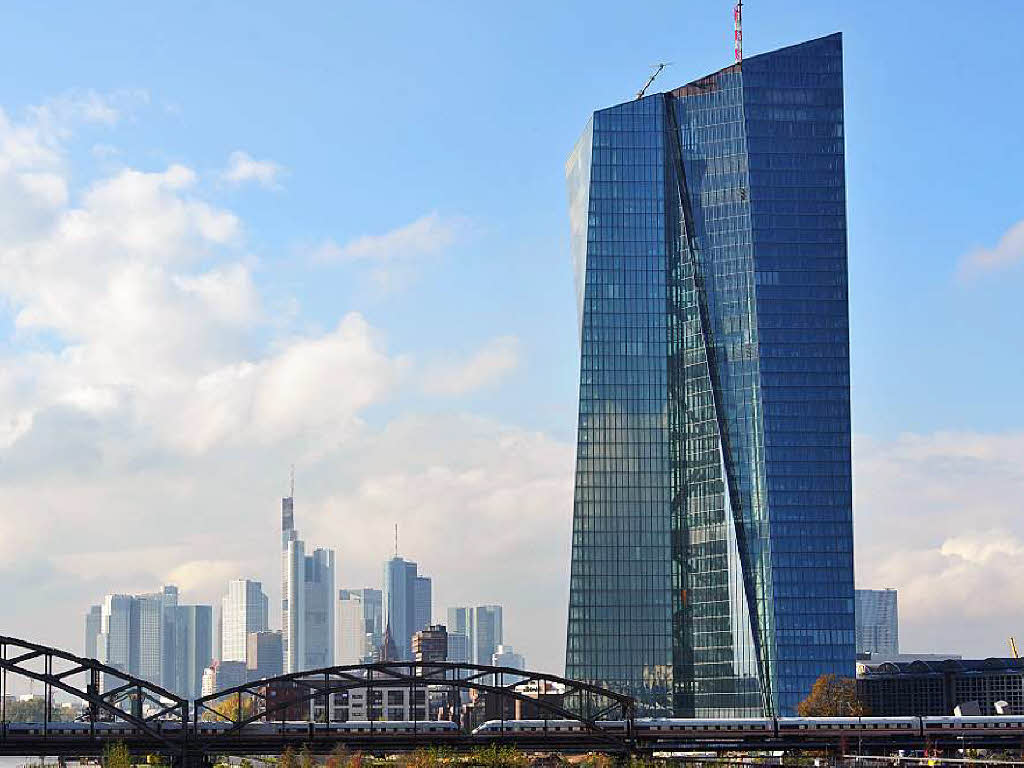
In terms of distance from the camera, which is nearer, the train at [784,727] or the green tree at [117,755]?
the green tree at [117,755]

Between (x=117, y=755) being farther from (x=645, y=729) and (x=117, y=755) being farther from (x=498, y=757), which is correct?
(x=645, y=729)

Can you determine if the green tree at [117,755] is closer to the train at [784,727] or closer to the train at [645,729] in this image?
the train at [645,729]

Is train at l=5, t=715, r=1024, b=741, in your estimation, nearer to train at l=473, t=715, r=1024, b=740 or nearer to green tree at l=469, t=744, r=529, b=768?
train at l=473, t=715, r=1024, b=740

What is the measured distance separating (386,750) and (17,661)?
1536 inches

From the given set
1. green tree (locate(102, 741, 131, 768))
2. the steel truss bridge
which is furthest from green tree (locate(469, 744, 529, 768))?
green tree (locate(102, 741, 131, 768))

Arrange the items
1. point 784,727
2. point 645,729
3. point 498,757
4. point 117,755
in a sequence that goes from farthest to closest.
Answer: point 784,727 → point 645,729 → point 498,757 → point 117,755

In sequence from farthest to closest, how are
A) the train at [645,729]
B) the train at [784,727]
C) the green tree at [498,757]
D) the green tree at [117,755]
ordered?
the train at [784,727] < the train at [645,729] < the green tree at [498,757] < the green tree at [117,755]

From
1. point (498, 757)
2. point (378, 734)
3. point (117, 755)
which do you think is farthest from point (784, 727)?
point (117, 755)

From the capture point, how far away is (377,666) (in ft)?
555

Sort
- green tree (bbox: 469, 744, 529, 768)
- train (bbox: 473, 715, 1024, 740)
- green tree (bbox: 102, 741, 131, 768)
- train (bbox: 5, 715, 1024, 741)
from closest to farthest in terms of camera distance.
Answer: green tree (bbox: 102, 741, 131, 768)
green tree (bbox: 469, 744, 529, 768)
train (bbox: 5, 715, 1024, 741)
train (bbox: 473, 715, 1024, 740)

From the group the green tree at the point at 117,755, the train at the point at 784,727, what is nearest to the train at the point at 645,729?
the train at the point at 784,727

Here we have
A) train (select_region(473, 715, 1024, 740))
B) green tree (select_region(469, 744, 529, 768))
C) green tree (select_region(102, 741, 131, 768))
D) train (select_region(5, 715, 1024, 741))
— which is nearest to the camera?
green tree (select_region(102, 741, 131, 768))

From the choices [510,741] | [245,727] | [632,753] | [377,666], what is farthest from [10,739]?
[632,753]

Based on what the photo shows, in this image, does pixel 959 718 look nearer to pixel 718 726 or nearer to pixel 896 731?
pixel 896 731
